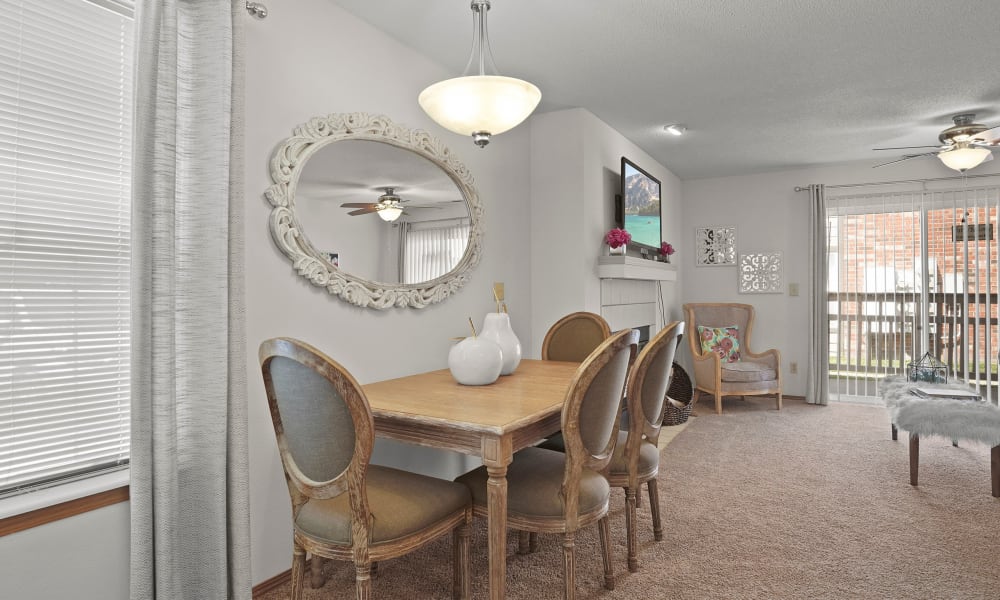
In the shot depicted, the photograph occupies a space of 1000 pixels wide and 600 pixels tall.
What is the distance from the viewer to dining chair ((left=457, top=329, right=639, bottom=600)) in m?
1.71

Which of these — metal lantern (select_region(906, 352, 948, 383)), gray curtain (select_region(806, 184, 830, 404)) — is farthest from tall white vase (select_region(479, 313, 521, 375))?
gray curtain (select_region(806, 184, 830, 404))

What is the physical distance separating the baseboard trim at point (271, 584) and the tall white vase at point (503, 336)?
120 cm

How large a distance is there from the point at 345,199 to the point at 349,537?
143 cm

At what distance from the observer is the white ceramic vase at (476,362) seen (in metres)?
2.25

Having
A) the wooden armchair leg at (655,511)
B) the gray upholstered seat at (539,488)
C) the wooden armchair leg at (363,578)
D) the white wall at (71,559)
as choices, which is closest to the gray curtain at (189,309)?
the white wall at (71,559)

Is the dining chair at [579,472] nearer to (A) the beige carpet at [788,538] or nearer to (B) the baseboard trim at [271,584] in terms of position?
(A) the beige carpet at [788,538]

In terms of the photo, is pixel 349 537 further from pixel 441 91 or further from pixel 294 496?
pixel 441 91

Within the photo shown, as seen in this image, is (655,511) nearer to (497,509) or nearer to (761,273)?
(497,509)

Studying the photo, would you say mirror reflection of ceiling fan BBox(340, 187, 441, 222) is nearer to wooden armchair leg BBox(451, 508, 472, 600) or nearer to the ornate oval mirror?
the ornate oval mirror

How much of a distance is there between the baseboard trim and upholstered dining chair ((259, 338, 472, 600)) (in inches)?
19.9

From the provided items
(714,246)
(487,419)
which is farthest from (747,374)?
(487,419)

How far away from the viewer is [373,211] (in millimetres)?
2531

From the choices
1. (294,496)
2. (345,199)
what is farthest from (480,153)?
(294,496)

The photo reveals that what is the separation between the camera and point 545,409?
185 cm
